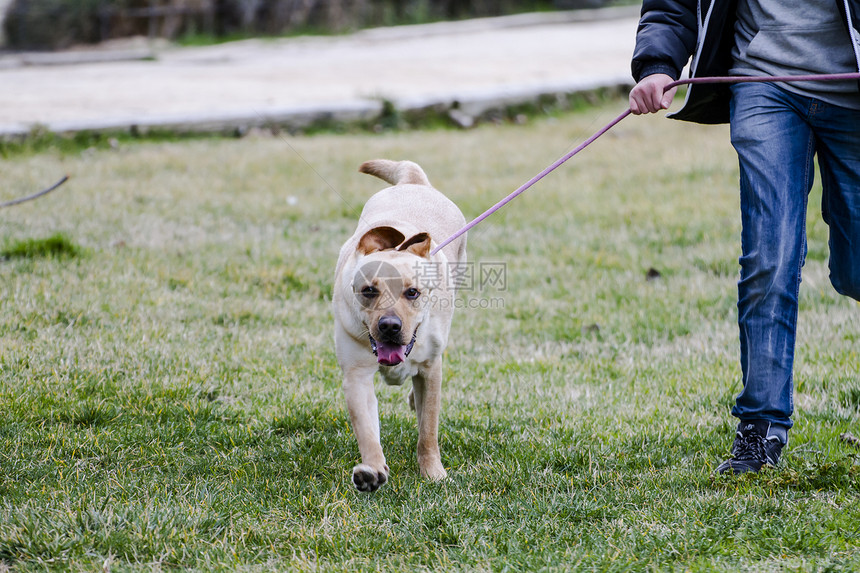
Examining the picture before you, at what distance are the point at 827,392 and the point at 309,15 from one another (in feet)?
63.6

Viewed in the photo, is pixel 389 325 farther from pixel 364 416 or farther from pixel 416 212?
pixel 416 212

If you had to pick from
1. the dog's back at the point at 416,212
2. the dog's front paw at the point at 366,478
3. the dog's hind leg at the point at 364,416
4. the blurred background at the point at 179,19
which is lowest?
the dog's front paw at the point at 366,478

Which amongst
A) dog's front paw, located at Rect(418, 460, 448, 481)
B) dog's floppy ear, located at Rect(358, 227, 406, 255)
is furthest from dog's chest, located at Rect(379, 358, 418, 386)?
dog's floppy ear, located at Rect(358, 227, 406, 255)

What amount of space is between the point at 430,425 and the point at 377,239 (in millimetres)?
796

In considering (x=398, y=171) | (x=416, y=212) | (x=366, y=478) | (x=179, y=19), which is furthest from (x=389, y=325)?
(x=179, y=19)

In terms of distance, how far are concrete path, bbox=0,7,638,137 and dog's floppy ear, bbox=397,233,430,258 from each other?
7.43 metres

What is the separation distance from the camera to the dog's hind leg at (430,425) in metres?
3.62

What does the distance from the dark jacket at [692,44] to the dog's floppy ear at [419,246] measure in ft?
3.73

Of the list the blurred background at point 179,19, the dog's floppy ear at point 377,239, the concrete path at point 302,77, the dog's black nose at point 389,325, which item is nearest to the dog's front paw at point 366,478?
the dog's black nose at point 389,325

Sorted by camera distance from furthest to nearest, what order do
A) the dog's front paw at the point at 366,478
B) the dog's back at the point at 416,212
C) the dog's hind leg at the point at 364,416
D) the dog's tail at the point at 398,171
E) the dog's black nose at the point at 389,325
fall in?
the dog's tail at the point at 398,171 < the dog's back at the point at 416,212 < the dog's hind leg at the point at 364,416 < the dog's front paw at the point at 366,478 < the dog's black nose at the point at 389,325

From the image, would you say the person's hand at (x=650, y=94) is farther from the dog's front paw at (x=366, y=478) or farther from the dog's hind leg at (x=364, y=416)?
the dog's front paw at (x=366, y=478)

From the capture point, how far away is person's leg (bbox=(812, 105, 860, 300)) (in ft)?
11.2

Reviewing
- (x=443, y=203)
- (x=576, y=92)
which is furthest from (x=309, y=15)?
(x=443, y=203)

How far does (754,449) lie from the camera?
11.4ft
